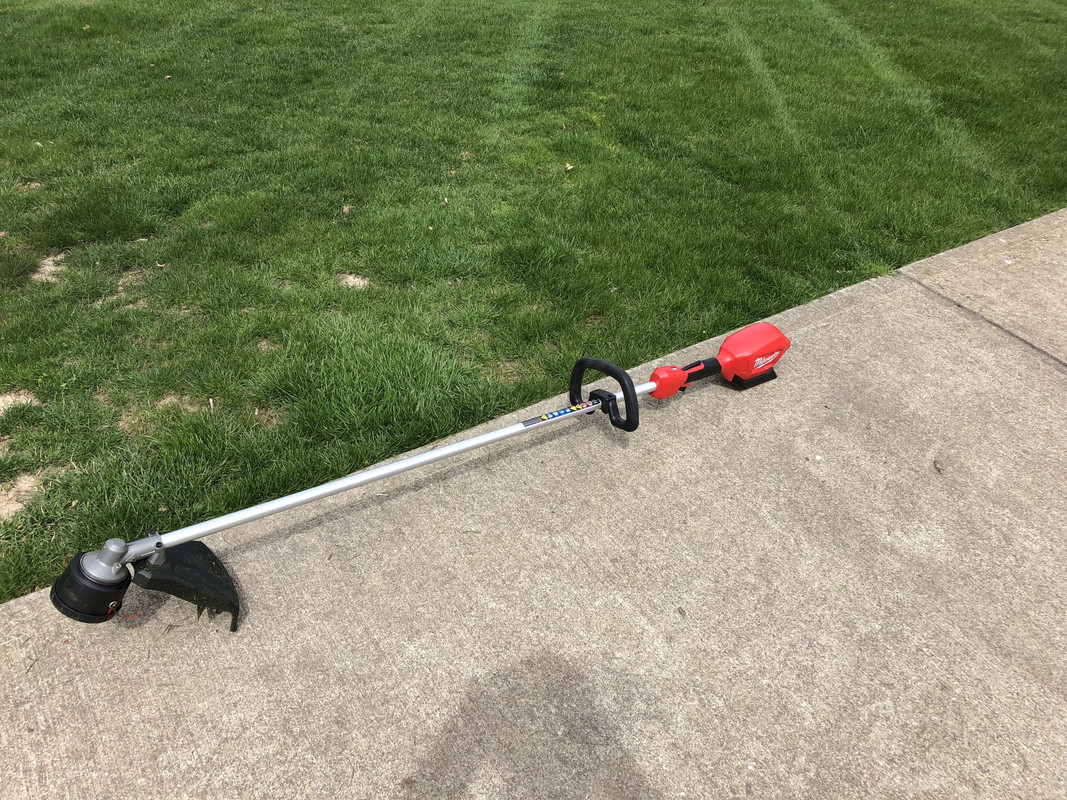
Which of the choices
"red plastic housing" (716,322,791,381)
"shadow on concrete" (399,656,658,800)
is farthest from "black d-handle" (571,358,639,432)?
"shadow on concrete" (399,656,658,800)

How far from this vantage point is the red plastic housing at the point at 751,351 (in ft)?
9.45

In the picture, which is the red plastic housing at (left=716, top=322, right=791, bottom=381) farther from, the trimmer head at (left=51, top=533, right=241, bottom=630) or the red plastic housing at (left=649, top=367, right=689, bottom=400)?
the trimmer head at (left=51, top=533, right=241, bottom=630)

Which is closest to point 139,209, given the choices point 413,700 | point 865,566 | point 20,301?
point 20,301

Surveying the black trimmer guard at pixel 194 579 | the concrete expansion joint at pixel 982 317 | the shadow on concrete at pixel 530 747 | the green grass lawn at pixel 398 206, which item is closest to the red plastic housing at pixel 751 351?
the green grass lawn at pixel 398 206

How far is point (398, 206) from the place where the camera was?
4.27 metres

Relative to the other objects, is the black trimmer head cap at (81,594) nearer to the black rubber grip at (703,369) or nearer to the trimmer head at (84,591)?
the trimmer head at (84,591)

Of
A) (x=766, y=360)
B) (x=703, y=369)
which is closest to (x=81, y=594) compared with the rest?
(x=703, y=369)

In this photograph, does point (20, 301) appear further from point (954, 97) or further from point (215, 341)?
point (954, 97)

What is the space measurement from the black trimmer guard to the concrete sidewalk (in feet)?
0.34

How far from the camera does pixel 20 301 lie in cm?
332

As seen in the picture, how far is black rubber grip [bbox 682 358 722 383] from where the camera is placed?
2812mm

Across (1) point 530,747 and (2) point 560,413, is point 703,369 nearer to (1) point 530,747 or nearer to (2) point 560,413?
(2) point 560,413

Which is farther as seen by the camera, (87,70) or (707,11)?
(707,11)

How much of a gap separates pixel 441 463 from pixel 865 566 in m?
1.58
